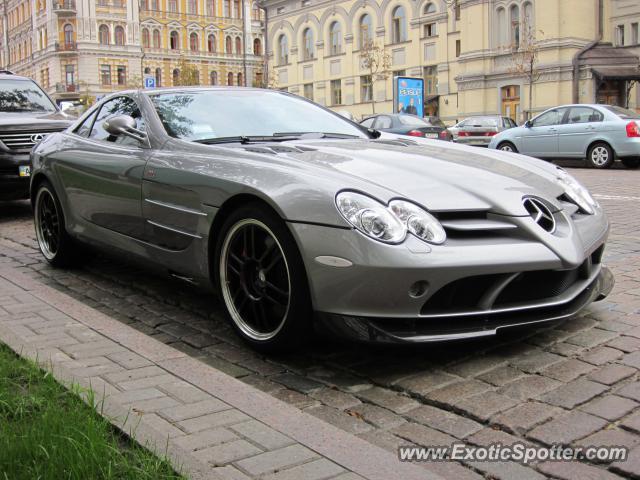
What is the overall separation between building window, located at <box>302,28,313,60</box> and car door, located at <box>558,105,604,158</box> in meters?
46.1

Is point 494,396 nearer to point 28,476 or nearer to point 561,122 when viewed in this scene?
point 28,476

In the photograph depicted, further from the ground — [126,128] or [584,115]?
[584,115]

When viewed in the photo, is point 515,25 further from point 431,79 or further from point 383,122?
point 383,122

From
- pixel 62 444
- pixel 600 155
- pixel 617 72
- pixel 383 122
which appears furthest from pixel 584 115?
pixel 617 72

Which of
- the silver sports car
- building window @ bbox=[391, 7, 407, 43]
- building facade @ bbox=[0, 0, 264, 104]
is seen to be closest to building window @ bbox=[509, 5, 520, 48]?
building window @ bbox=[391, 7, 407, 43]

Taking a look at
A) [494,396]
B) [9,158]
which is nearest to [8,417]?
[494,396]

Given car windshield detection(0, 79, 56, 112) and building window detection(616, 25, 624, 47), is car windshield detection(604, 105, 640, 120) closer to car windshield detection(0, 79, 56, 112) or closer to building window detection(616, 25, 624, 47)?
car windshield detection(0, 79, 56, 112)

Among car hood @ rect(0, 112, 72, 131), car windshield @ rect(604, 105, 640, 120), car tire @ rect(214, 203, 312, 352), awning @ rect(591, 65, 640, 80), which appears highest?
awning @ rect(591, 65, 640, 80)

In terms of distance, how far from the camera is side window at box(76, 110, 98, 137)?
5607 millimetres

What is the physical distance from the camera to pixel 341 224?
10.3 ft

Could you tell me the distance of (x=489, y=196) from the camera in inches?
134

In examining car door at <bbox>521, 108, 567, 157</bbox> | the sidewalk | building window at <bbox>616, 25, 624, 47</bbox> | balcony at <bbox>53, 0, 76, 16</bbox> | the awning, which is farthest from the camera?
balcony at <bbox>53, 0, 76, 16</bbox>

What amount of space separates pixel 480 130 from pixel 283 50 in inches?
1638

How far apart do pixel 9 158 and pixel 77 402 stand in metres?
6.68
